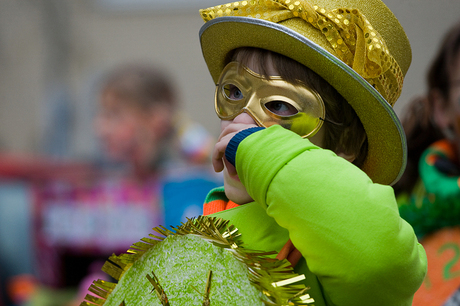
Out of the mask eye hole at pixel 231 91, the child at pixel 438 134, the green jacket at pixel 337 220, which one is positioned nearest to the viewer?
the green jacket at pixel 337 220

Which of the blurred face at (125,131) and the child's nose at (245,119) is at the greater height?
the child's nose at (245,119)

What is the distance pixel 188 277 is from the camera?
0.69 metres

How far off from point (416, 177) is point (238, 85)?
1112mm

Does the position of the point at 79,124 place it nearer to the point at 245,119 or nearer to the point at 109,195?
the point at 109,195

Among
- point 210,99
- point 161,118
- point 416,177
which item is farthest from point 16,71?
point 416,177

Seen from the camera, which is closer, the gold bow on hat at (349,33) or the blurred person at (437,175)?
the gold bow on hat at (349,33)

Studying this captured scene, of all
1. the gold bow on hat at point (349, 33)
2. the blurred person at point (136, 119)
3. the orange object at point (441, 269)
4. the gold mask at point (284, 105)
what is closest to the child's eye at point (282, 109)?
the gold mask at point (284, 105)

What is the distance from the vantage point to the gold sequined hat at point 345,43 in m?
0.82

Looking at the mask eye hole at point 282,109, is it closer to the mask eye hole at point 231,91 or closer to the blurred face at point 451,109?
the mask eye hole at point 231,91

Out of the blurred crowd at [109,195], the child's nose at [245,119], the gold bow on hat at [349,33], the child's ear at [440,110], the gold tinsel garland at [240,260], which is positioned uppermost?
the gold bow on hat at [349,33]

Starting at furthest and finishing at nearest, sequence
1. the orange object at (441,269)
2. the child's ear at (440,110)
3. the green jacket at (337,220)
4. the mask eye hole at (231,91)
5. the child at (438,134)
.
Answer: the child's ear at (440,110), the child at (438,134), the orange object at (441,269), the mask eye hole at (231,91), the green jacket at (337,220)

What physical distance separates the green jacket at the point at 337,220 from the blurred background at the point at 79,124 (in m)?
0.90

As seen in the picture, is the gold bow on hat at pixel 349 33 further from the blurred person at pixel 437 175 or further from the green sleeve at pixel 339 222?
the blurred person at pixel 437 175

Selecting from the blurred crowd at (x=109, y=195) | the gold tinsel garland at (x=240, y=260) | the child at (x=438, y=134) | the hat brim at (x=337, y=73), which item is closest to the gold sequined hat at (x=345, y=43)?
the hat brim at (x=337, y=73)
